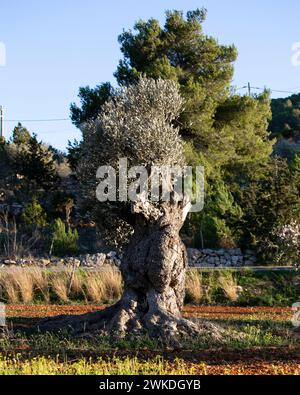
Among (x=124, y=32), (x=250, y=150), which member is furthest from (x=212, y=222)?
(x=124, y=32)

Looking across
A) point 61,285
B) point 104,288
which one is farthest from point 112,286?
point 61,285

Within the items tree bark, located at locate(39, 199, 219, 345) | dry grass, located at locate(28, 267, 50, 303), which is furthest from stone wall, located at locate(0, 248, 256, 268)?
tree bark, located at locate(39, 199, 219, 345)

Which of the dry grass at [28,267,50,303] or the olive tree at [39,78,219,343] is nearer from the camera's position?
the olive tree at [39,78,219,343]

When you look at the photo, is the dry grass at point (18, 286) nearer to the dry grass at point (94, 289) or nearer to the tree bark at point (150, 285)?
the dry grass at point (94, 289)

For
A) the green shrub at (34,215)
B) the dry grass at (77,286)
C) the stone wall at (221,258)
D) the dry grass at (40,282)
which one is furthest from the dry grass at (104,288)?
the green shrub at (34,215)

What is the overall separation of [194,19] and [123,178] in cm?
2091

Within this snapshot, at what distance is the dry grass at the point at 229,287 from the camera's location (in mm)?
17641

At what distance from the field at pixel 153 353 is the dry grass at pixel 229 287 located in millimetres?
5244

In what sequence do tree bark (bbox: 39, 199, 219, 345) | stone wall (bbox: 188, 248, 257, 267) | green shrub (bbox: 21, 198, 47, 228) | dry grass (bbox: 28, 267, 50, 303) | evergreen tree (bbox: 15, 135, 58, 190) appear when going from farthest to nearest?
evergreen tree (bbox: 15, 135, 58, 190)
green shrub (bbox: 21, 198, 47, 228)
stone wall (bbox: 188, 248, 257, 267)
dry grass (bbox: 28, 267, 50, 303)
tree bark (bbox: 39, 199, 219, 345)

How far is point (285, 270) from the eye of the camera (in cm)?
1956

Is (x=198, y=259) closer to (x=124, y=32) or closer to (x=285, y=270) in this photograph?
(x=285, y=270)

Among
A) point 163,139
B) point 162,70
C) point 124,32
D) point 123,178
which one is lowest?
point 123,178

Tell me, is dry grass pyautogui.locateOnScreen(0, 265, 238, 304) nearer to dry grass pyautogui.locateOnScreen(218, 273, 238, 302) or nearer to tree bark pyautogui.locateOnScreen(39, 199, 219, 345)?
dry grass pyautogui.locateOnScreen(218, 273, 238, 302)

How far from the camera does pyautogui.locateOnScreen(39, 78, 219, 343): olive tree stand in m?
10.5
